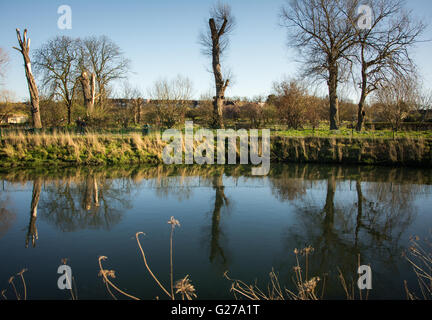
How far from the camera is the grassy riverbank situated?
45.3ft

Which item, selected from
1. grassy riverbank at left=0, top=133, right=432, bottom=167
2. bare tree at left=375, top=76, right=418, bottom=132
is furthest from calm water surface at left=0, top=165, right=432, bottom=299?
bare tree at left=375, top=76, right=418, bottom=132

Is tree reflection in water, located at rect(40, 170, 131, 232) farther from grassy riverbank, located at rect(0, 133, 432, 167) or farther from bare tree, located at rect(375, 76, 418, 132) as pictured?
bare tree, located at rect(375, 76, 418, 132)

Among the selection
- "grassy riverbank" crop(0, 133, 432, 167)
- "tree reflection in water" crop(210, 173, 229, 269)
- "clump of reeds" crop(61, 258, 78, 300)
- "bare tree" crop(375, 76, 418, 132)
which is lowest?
"clump of reeds" crop(61, 258, 78, 300)

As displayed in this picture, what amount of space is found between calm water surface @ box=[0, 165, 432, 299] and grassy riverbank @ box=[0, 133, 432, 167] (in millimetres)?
2944

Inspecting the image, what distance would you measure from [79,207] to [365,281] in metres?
6.44

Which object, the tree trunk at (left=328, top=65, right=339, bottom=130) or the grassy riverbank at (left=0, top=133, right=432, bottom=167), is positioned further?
the tree trunk at (left=328, top=65, right=339, bottom=130)

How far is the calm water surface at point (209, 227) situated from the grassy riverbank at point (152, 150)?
2.94 meters

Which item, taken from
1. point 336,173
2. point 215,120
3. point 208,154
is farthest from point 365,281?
point 215,120

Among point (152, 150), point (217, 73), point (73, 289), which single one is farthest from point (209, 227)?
point (217, 73)

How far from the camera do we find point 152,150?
588 inches

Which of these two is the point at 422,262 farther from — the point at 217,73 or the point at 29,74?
the point at 29,74

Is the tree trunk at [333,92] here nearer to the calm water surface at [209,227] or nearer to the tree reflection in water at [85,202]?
the calm water surface at [209,227]

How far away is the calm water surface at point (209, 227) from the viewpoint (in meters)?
4.24

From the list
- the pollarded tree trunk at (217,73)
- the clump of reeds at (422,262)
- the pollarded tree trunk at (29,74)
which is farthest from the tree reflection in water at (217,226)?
the pollarded tree trunk at (29,74)
